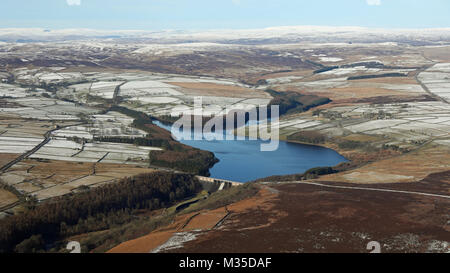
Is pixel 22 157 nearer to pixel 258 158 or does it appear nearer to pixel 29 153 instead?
pixel 29 153

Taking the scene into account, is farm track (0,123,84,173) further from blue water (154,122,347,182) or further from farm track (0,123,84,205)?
blue water (154,122,347,182)

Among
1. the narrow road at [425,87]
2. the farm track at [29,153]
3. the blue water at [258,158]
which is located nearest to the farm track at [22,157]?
the farm track at [29,153]

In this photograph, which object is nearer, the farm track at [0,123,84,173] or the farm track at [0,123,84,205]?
the farm track at [0,123,84,205]

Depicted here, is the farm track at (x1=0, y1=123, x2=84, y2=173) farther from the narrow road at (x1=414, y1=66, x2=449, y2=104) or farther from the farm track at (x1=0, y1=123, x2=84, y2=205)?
the narrow road at (x1=414, y1=66, x2=449, y2=104)

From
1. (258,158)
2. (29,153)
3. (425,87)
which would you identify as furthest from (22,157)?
(425,87)

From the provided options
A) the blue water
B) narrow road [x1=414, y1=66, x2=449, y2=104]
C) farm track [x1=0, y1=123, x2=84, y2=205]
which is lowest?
the blue water

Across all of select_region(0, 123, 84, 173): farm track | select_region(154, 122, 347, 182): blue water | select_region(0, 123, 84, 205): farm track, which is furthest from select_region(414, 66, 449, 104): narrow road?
select_region(0, 123, 84, 205): farm track

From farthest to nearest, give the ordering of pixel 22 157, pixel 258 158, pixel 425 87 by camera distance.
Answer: pixel 425 87
pixel 258 158
pixel 22 157

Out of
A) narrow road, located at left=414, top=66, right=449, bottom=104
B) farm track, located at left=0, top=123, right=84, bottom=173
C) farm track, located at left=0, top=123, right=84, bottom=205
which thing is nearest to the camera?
farm track, located at left=0, top=123, right=84, bottom=205

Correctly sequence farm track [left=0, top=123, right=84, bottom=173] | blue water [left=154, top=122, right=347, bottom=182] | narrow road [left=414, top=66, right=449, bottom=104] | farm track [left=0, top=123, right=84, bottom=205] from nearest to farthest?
farm track [left=0, top=123, right=84, bottom=205] < farm track [left=0, top=123, right=84, bottom=173] < blue water [left=154, top=122, right=347, bottom=182] < narrow road [left=414, top=66, right=449, bottom=104]

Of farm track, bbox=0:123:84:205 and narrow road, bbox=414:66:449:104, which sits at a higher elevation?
narrow road, bbox=414:66:449:104
